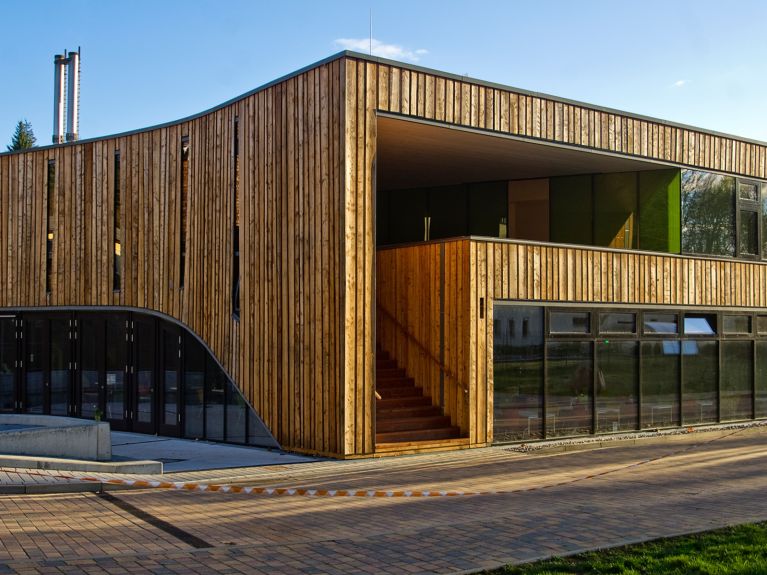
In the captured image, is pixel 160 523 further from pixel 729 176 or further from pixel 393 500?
Result: pixel 729 176

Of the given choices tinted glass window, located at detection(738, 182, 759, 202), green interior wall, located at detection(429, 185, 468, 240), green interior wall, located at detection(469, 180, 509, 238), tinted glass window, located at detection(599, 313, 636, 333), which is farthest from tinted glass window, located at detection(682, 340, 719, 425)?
green interior wall, located at detection(429, 185, 468, 240)

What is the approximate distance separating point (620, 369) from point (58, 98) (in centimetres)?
1687

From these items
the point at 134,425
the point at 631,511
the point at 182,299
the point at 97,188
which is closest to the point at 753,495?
the point at 631,511

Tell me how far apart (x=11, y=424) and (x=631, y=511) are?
1107cm

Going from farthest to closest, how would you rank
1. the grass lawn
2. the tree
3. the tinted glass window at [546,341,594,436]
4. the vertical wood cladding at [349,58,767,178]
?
the tree, the tinted glass window at [546,341,594,436], the vertical wood cladding at [349,58,767,178], the grass lawn

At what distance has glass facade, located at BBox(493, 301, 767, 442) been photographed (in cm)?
1703

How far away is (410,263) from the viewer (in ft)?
58.8

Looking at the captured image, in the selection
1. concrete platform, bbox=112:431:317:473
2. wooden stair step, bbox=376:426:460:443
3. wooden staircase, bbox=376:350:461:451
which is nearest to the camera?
concrete platform, bbox=112:431:317:473

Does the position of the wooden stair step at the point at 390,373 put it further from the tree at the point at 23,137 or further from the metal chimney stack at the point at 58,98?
the tree at the point at 23,137

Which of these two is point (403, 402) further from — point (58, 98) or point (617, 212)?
point (58, 98)

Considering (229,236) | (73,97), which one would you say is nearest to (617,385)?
(229,236)

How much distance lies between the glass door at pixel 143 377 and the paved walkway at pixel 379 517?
6.33 m

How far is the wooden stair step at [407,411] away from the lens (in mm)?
16380

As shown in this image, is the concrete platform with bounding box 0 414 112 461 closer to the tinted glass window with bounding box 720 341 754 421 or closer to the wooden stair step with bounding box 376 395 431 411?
the wooden stair step with bounding box 376 395 431 411
